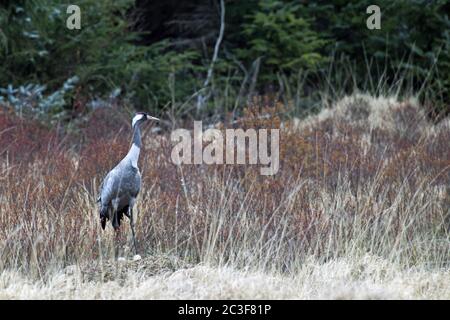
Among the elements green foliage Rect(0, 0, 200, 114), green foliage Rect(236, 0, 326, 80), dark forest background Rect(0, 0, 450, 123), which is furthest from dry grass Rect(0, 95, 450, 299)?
green foliage Rect(236, 0, 326, 80)

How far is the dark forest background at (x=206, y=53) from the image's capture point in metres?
11.3

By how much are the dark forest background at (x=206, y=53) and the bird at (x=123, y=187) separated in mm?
3963

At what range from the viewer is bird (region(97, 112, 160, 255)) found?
20.9 feet

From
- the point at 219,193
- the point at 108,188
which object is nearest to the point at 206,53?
the point at 219,193

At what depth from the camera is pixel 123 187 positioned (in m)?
6.37

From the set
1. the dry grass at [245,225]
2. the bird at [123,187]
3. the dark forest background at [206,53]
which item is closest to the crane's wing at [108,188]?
the bird at [123,187]

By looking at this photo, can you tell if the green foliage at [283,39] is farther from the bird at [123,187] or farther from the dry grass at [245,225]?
the bird at [123,187]

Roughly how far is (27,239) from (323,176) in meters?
2.84

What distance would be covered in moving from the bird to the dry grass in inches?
7.1

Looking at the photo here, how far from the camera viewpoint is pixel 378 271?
584 centimetres

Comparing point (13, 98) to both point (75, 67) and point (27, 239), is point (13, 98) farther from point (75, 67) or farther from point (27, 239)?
point (27, 239)

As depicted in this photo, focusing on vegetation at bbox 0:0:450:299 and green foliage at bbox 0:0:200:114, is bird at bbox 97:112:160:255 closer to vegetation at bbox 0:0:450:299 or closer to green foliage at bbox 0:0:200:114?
vegetation at bbox 0:0:450:299

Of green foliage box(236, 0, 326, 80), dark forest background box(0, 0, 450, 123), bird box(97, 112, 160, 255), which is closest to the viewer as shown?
bird box(97, 112, 160, 255)

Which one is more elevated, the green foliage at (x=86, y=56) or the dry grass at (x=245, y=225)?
the green foliage at (x=86, y=56)
